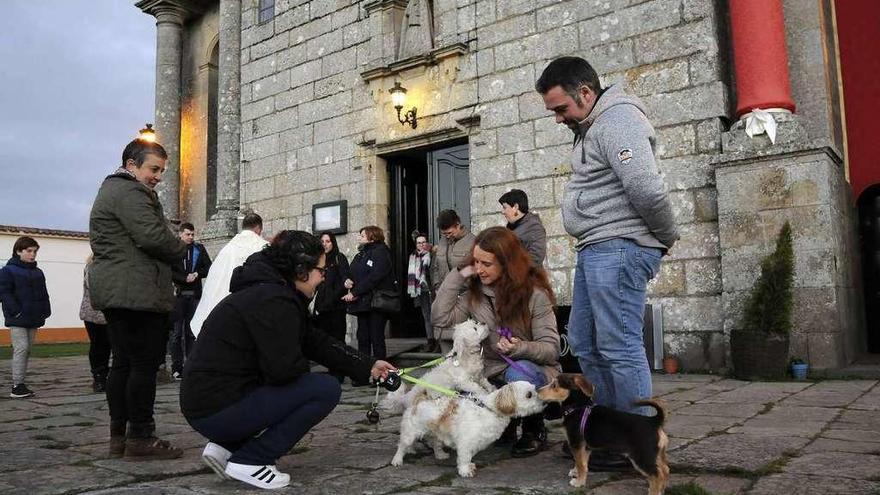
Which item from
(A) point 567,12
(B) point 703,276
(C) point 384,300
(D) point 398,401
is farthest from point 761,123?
(D) point 398,401

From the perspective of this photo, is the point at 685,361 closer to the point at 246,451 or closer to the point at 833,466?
the point at 833,466

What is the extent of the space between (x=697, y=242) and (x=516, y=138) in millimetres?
2498

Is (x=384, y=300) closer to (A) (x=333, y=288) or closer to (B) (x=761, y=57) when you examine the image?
(A) (x=333, y=288)

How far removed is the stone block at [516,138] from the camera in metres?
8.23

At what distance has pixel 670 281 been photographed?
23.6 feet

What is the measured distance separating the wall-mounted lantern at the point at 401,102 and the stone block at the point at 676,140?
337 cm

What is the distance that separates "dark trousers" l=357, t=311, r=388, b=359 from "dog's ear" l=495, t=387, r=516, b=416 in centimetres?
413

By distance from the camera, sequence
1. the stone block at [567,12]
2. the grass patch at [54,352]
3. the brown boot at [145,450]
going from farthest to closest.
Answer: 1. the grass patch at [54,352]
2. the stone block at [567,12]
3. the brown boot at [145,450]

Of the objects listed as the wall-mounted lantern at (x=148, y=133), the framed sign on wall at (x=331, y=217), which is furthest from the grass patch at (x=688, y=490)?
the wall-mounted lantern at (x=148, y=133)

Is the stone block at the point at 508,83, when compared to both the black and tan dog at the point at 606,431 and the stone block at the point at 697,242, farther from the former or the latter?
the black and tan dog at the point at 606,431

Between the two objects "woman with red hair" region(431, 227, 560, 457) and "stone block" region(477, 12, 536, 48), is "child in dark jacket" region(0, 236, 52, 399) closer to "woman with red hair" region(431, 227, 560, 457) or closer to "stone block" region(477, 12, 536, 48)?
"woman with red hair" region(431, 227, 560, 457)

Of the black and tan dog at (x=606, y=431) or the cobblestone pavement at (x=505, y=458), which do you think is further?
the cobblestone pavement at (x=505, y=458)

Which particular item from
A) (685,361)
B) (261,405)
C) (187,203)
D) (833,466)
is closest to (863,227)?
(685,361)

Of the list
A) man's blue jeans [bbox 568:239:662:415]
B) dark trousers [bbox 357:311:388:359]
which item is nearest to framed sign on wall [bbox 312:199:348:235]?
dark trousers [bbox 357:311:388:359]
